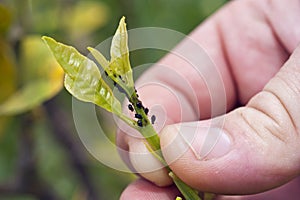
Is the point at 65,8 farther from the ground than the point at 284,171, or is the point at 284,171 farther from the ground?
the point at 65,8

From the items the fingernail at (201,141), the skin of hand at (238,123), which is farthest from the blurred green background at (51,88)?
the fingernail at (201,141)

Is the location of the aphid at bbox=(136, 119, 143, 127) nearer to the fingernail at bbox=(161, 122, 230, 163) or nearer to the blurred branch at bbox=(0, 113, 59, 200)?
the fingernail at bbox=(161, 122, 230, 163)

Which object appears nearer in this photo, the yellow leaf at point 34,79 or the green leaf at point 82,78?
the green leaf at point 82,78

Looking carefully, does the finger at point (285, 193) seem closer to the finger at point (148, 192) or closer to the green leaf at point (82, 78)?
the finger at point (148, 192)

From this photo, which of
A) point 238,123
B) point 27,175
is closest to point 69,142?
point 27,175

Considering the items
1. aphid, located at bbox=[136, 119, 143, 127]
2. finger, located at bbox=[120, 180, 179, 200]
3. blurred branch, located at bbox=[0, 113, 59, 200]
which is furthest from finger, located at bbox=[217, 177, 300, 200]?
blurred branch, located at bbox=[0, 113, 59, 200]

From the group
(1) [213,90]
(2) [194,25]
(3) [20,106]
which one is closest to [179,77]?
(1) [213,90]

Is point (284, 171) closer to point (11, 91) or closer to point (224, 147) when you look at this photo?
point (224, 147)

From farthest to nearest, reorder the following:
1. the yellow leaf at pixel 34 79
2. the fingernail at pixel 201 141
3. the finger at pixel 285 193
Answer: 1. the yellow leaf at pixel 34 79
2. the finger at pixel 285 193
3. the fingernail at pixel 201 141
